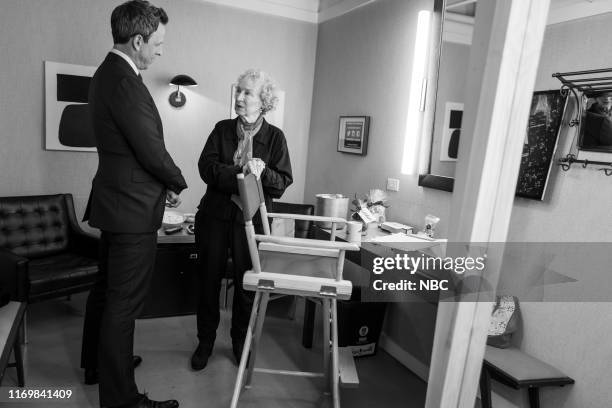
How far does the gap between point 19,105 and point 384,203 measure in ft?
8.94

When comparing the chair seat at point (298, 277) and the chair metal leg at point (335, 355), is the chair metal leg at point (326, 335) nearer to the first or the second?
the chair metal leg at point (335, 355)

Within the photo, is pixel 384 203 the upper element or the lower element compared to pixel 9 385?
upper

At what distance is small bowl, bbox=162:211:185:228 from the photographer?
303 cm

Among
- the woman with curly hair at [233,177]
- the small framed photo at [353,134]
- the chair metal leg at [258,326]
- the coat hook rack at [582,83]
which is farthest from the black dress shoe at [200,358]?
the coat hook rack at [582,83]

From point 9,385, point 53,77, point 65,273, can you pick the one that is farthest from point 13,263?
point 53,77

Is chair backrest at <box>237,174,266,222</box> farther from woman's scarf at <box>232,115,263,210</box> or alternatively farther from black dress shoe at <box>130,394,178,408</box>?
black dress shoe at <box>130,394,178,408</box>

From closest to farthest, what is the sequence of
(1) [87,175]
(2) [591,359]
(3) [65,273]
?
1. (2) [591,359]
2. (3) [65,273]
3. (1) [87,175]

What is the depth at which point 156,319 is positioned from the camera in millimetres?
2980

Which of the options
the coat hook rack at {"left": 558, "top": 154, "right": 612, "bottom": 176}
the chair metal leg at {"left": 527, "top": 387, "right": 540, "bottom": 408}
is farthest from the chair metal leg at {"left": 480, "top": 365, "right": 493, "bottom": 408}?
the coat hook rack at {"left": 558, "top": 154, "right": 612, "bottom": 176}

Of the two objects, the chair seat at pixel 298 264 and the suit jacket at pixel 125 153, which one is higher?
the suit jacket at pixel 125 153

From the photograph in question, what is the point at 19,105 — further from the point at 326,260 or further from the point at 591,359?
the point at 591,359

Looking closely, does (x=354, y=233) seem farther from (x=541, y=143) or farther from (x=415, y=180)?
(x=541, y=143)

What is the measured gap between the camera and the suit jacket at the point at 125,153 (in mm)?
1633

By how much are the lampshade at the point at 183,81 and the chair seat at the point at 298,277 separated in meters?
2.04
